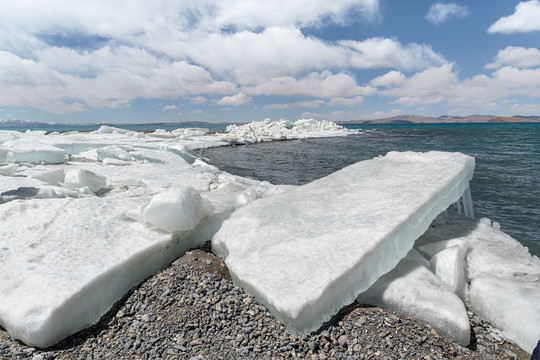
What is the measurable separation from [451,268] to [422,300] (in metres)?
0.83

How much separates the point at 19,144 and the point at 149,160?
383 cm

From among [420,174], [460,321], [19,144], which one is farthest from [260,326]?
[19,144]

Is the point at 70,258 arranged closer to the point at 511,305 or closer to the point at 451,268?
the point at 451,268

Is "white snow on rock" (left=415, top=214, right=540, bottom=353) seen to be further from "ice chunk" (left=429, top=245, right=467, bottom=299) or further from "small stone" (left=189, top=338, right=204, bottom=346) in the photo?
"small stone" (left=189, top=338, right=204, bottom=346)

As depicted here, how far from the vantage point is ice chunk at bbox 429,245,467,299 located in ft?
10.00

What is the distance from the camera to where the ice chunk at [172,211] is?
3.27 meters

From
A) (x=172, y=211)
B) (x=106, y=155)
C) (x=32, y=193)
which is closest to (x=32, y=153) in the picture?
(x=106, y=155)

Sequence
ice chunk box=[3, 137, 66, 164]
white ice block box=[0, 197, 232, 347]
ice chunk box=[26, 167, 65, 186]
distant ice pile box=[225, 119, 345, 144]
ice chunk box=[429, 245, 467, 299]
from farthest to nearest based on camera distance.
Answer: distant ice pile box=[225, 119, 345, 144]
ice chunk box=[3, 137, 66, 164]
ice chunk box=[26, 167, 65, 186]
ice chunk box=[429, 245, 467, 299]
white ice block box=[0, 197, 232, 347]

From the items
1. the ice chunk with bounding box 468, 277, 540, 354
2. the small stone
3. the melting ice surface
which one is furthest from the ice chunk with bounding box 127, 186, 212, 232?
the ice chunk with bounding box 468, 277, 540, 354

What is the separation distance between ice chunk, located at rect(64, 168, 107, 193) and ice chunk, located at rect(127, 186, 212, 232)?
8.39 ft

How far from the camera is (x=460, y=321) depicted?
95.0 inches

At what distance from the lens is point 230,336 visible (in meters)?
2.32

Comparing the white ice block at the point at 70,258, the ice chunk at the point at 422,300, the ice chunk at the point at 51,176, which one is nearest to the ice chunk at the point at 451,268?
the ice chunk at the point at 422,300

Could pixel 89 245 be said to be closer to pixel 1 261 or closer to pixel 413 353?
pixel 1 261
